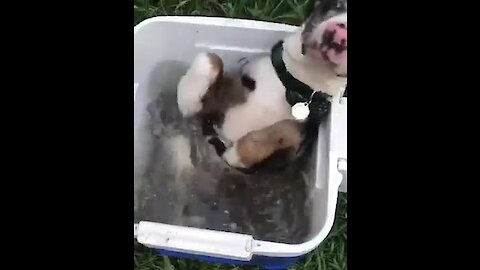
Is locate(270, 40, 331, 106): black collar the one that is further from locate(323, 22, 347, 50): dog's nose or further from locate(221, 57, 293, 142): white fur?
locate(323, 22, 347, 50): dog's nose

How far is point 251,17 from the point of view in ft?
2.93

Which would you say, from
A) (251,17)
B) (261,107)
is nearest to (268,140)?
(261,107)

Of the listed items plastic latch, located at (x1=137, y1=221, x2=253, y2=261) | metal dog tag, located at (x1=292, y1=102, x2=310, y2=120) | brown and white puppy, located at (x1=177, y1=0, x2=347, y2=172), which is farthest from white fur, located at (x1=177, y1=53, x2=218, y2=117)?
plastic latch, located at (x1=137, y1=221, x2=253, y2=261)

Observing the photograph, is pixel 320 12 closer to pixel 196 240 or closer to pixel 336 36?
pixel 336 36

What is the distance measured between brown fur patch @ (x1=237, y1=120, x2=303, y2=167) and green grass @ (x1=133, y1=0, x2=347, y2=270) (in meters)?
0.10

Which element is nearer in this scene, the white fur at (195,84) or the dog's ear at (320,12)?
the dog's ear at (320,12)

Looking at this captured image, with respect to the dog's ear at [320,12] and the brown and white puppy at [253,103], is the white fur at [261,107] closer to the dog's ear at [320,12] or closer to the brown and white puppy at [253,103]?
the brown and white puppy at [253,103]

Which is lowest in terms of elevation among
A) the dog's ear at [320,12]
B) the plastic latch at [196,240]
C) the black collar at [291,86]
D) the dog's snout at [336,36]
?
the plastic latch at [196,240]

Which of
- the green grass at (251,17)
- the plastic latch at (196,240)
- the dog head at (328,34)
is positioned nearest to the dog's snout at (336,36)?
the dog head at (328,34)

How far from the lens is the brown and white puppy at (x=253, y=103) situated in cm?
80
